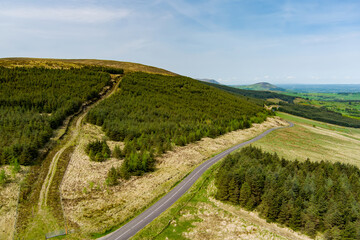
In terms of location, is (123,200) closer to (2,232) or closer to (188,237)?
(188,237)

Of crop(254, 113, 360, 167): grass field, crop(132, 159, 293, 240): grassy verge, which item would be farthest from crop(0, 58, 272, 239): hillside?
crop(254, 113, 360, 167): grass field

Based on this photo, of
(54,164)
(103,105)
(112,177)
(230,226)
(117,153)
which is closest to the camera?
(230,226)

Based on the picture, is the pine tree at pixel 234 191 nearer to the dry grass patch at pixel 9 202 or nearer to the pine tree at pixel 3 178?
the dry grass patch at pixel 9 202

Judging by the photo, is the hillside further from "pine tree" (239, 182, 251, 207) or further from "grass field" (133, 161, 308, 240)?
"pine tree" (239, 182, 251, 207)

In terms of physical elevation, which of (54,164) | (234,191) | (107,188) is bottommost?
(107,188)

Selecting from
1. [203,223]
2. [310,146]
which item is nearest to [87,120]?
[203,223]

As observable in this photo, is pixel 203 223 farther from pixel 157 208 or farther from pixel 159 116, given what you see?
pixel 159 116
